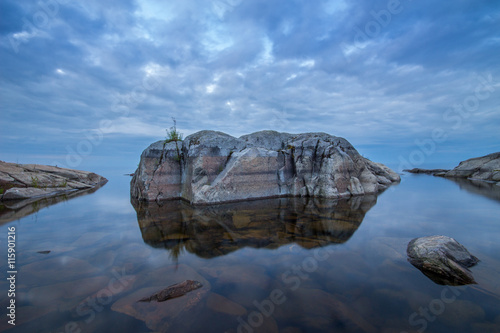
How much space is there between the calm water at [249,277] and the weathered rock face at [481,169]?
105ft

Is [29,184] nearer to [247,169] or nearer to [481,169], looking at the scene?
[247,169]

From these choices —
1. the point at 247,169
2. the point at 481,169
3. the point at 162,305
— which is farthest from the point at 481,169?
the point at 162,305

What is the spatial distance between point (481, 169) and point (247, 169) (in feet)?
146

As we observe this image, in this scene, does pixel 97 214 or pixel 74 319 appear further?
pixel 97 214

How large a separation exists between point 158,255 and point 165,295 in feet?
8.95

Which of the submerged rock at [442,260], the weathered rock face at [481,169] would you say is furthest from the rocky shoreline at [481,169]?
the submerged rock at [442,260]

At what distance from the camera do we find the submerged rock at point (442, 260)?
5.56 metres

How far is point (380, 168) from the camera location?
37.0 m

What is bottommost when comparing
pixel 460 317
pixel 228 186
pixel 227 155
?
pixel 460 317

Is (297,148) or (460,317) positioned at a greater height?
(297,148)

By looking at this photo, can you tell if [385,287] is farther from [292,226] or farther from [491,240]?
[491,240]

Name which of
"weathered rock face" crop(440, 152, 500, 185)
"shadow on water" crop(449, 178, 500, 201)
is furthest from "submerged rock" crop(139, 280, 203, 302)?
"weathered rock face" crop(440, 152, 500, 185)

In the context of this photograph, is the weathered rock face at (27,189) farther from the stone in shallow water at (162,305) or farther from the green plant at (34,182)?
the stone in shallow water at (162,305)

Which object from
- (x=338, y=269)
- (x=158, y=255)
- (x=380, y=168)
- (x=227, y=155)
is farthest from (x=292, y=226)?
(x=380, y=168)
